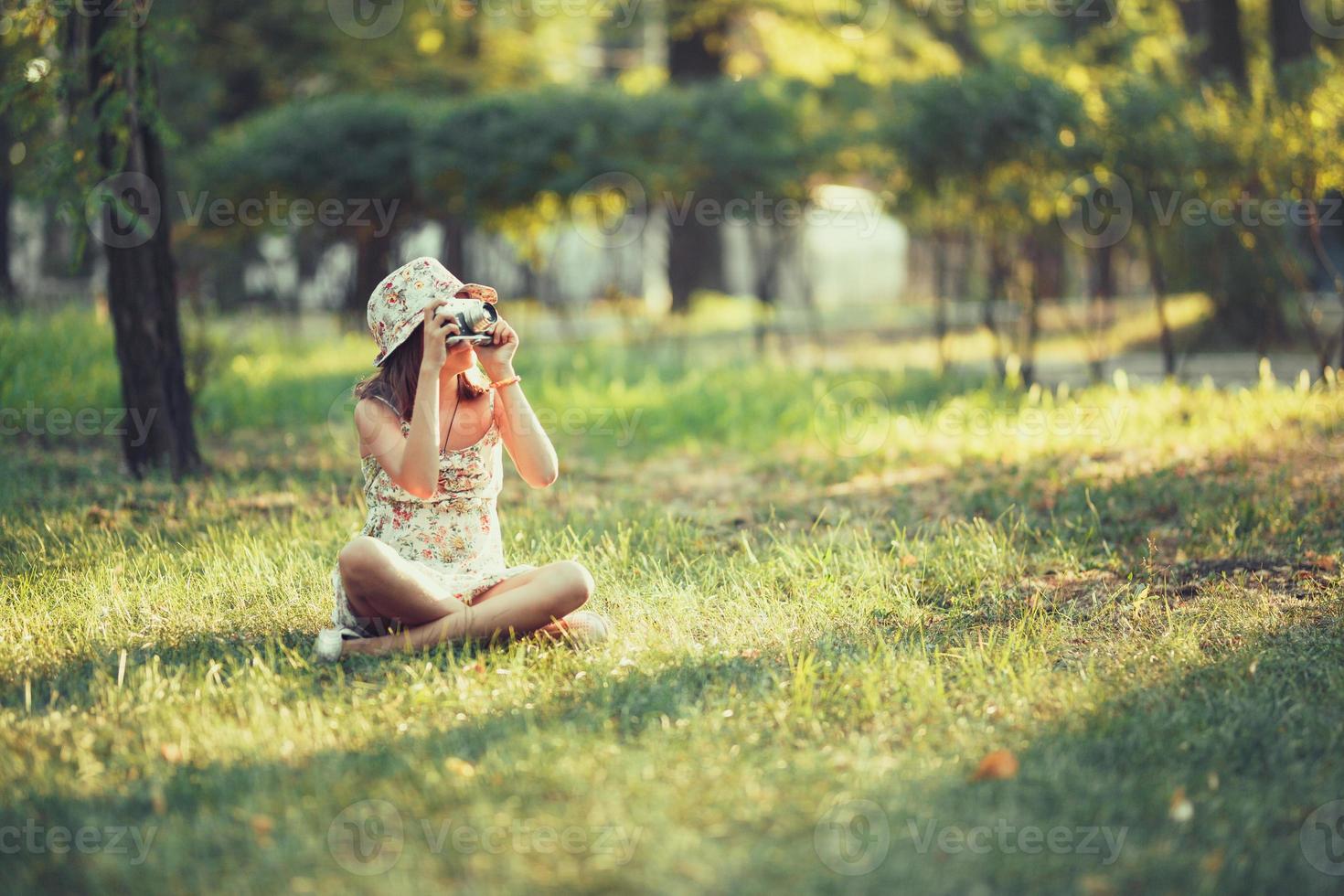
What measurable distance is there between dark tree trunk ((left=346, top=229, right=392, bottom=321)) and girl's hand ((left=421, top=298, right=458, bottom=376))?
9.13 m

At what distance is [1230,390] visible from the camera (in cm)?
830

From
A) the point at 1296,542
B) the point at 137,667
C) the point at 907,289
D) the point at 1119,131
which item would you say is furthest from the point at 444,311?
the point at 907,289

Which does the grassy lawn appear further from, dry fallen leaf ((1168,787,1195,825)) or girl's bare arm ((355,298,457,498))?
girl's bare arm ((355,298,457,498))

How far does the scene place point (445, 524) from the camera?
12.6ft

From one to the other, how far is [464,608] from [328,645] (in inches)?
16.3

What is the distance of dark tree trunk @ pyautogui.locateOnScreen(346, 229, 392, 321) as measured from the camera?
1253 cm

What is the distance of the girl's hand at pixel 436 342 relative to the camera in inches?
140

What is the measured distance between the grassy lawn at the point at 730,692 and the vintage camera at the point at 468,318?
3.13ft

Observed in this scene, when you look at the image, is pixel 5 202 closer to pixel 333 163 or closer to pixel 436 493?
pixel 333 163

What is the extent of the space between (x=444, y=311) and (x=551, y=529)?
6.09 feet

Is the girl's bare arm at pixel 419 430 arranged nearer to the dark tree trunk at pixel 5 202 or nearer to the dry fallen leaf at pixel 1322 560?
the dry fallen leaf at pixel 1322 560

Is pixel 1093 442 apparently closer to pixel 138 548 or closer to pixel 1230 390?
pixel 1230 390

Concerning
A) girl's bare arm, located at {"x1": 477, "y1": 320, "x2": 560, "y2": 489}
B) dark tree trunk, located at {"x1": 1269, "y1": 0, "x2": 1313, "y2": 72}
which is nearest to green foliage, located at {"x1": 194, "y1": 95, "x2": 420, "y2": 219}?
girl's bare arm, located at {"x1": 477, "y1": 320, "x2": 560, "y2": 489}

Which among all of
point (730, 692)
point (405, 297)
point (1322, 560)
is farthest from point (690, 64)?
point (730, 692)
